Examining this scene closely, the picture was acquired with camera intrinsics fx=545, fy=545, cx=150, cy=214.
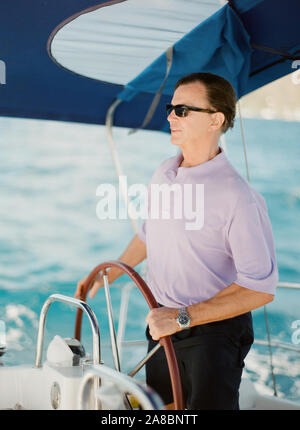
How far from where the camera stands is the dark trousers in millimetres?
1511

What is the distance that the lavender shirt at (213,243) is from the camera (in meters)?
1.45

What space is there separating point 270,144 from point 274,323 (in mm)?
4715

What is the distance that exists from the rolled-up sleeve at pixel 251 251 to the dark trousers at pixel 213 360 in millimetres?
188

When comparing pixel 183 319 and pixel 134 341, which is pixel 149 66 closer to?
pixel 134 341

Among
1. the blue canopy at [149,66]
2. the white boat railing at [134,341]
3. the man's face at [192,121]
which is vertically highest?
the blue canopy at [149,66]

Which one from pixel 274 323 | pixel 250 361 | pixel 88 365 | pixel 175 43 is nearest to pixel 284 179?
pixel 274 323

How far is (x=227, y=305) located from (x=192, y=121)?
1.84 feet

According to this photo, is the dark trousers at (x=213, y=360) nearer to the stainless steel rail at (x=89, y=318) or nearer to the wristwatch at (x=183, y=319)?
the wristwatch at (x=183, y=319)

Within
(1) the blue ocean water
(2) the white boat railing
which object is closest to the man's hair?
(2) the white boat railing

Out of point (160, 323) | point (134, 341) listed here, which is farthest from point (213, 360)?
point (134, 341)

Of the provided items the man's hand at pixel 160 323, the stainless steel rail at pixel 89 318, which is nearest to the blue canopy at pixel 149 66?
the stainless steel rail at pixel 89 318

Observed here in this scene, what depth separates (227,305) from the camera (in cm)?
142

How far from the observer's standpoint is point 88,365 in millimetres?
1472
